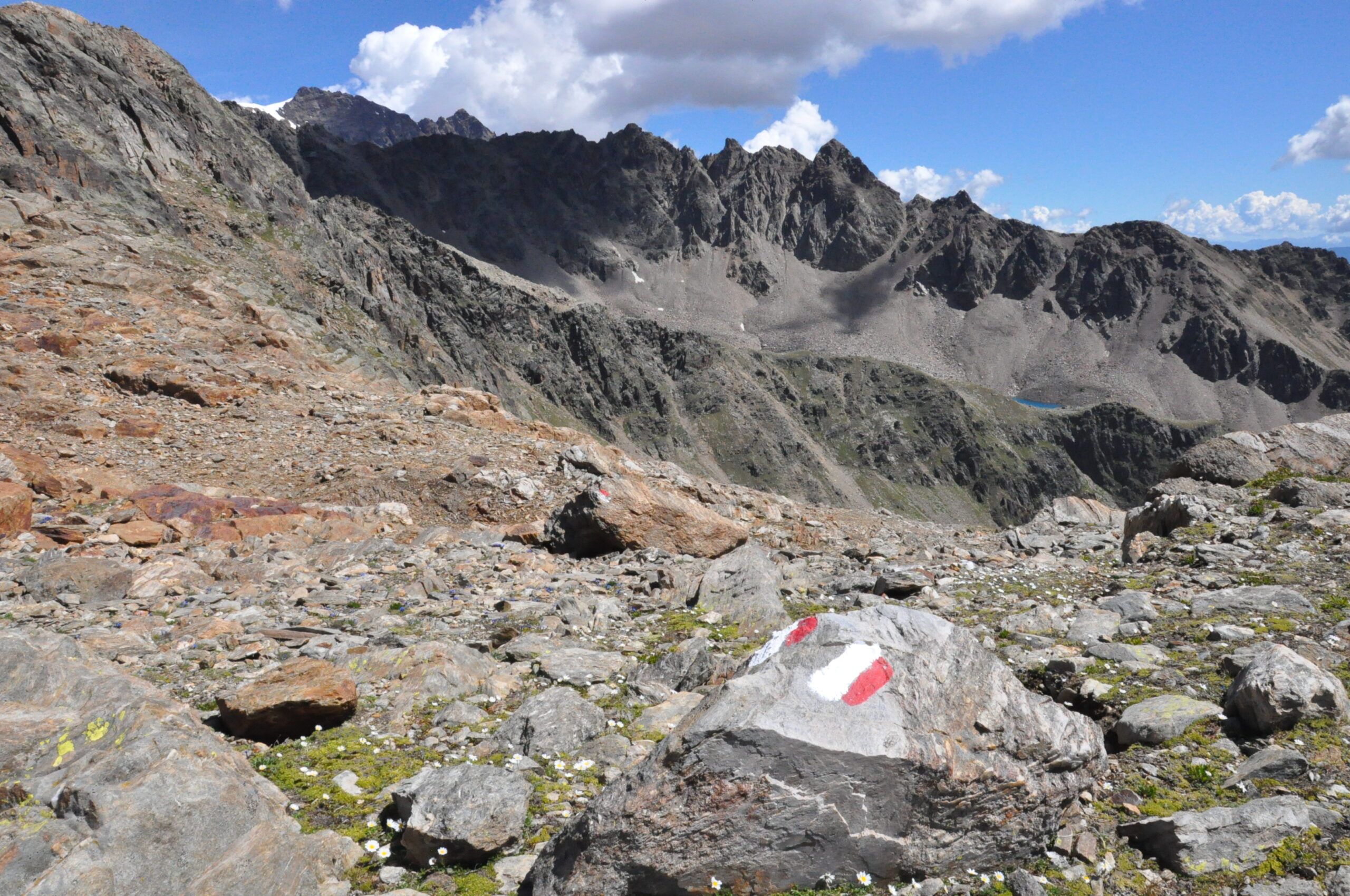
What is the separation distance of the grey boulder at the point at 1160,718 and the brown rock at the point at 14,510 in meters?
18.0

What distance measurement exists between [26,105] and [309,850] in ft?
216

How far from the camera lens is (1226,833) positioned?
18.1 ft

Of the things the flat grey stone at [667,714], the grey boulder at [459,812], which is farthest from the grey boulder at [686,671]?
the grey boulder at [459,812]

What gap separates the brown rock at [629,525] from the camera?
52.1 ft

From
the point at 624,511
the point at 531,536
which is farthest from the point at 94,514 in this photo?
the point at 624,511

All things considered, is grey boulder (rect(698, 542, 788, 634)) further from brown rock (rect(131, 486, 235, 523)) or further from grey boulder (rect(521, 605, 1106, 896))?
brown rock (rect(131, 486, 235, 523))

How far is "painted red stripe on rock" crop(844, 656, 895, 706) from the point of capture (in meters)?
5.58

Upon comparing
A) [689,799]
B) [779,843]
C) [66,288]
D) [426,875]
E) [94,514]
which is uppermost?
[66,288]

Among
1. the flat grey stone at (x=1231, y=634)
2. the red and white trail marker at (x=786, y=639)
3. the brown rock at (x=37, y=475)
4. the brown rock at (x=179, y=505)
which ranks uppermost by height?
the brown rock at (x=37, y=475)

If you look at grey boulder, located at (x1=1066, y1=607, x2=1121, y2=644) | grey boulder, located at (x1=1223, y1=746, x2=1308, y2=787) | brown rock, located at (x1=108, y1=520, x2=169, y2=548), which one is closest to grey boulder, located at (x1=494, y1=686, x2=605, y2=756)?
grey boulder, located at (x1=1223, y1=746, x2=1308, y2=787)

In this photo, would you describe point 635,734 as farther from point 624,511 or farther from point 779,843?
point 624,511

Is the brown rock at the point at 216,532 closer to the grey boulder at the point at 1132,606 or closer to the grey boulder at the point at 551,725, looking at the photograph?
the grey boulder at the point at 551,725

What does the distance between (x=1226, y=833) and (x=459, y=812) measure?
5.95 metres

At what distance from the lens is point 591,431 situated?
18525cm
